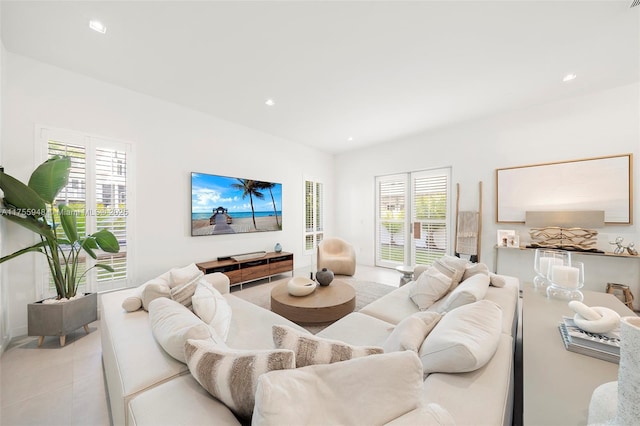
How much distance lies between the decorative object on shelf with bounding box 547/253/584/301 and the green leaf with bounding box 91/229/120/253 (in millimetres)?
3764

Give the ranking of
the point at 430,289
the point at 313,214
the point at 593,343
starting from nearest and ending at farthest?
the point at 593,343
the point at 430,289
the point at 313,214

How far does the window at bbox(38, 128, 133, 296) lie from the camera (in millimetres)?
2480

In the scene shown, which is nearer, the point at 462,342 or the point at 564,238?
the point at 462,342

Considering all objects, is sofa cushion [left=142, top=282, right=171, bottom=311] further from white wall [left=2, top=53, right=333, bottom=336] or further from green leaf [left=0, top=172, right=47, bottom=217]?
white wall [left=2, top=53, right=333, bottom=336]

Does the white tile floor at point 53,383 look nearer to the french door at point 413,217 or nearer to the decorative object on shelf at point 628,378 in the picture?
the decorative object on shelf at point 628,378

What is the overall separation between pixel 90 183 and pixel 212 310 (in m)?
2.43

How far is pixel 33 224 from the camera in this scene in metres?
2.02

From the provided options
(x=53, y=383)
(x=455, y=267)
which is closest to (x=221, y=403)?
(x=53, y=383)

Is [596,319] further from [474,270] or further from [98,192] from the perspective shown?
[98,192]

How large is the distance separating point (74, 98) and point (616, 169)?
6652mm

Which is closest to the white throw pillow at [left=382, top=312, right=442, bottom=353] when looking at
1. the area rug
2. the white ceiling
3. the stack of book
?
the stack of book

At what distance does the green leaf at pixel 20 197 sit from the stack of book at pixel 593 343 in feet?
12.6

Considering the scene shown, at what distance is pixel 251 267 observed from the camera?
12.4ft

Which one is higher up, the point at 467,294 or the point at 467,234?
the point at 467,234
